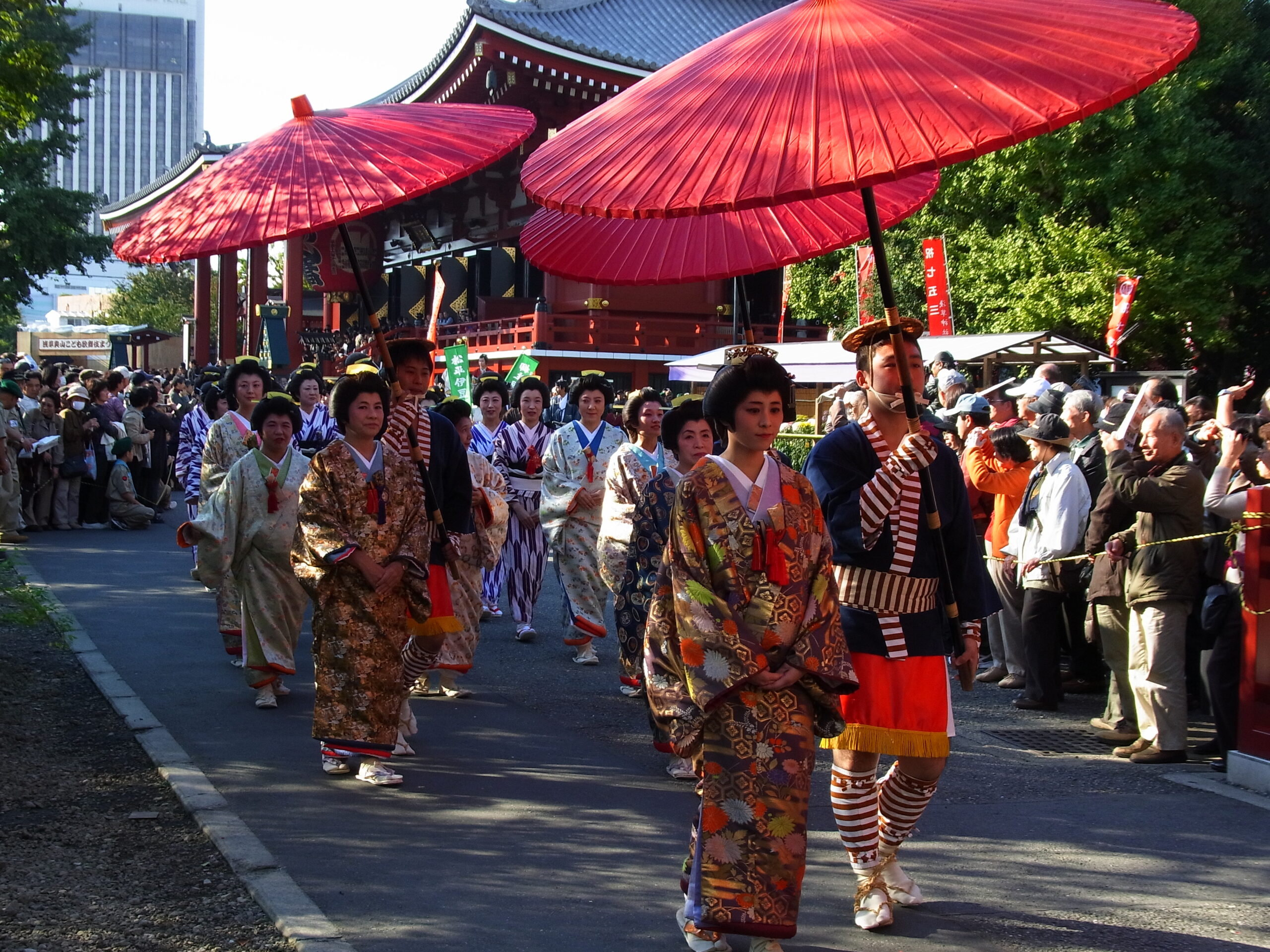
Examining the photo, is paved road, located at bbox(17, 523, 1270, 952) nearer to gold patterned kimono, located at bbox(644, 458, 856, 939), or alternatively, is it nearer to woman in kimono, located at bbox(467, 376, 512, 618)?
gold patterned kimono, located at bbox(644, 458, 856, 939)

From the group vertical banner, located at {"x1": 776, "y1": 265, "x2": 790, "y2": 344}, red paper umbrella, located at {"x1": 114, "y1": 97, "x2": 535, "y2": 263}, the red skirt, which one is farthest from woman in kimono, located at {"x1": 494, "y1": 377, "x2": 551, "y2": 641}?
vertical banner, located at {"x1": 776, "y1": 265, "x2": 790, "y2": 344}

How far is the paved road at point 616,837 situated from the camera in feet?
12.7

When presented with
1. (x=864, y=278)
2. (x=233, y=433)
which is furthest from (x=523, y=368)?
(x=233, y=433)

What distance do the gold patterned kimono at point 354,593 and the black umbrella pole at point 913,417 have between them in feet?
7.86

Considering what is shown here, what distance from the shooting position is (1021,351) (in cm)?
1513

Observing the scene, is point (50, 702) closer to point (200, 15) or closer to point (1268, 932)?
point (1268, 932)

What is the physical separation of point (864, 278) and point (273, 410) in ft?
45.4

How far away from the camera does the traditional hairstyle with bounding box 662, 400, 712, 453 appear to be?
19.6ft

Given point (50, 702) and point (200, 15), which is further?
point (200, 15)

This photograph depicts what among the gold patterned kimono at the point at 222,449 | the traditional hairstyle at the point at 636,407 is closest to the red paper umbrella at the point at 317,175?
the traditional hairstyle at the point at 636,407

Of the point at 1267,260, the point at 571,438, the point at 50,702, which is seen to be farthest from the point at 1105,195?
the point at 50,702

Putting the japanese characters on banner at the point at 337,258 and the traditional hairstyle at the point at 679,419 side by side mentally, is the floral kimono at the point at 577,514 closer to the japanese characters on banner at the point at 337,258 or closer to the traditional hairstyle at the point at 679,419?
the traditional hairstyle at the point at 679,419

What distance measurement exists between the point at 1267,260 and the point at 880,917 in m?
20.7

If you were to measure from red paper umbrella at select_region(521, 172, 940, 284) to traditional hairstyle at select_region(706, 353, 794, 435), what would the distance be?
1138mm
